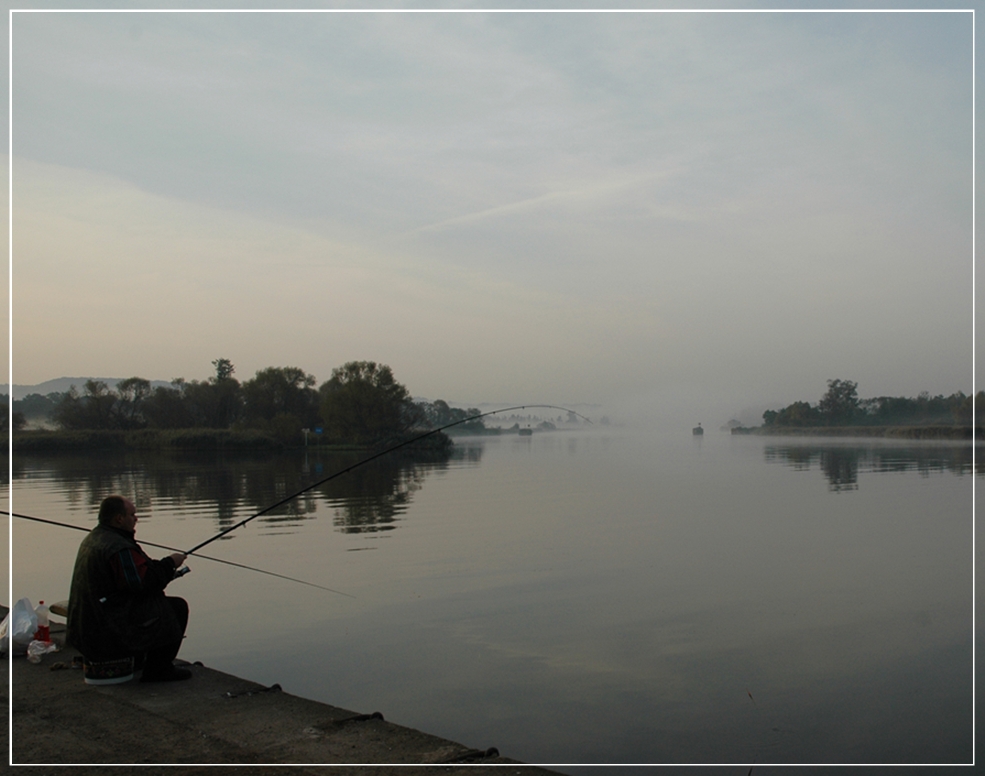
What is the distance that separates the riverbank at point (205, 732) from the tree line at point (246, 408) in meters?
67.5

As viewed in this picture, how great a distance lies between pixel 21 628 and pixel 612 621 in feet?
19.5

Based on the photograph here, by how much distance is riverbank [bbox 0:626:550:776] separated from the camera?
4.38m

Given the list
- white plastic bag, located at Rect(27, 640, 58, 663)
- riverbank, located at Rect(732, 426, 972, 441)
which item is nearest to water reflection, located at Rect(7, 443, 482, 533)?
white plastic bag, located at Rect(27, 640, 58, 663)

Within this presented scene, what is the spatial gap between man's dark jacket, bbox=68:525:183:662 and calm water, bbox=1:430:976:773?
6.04 feet

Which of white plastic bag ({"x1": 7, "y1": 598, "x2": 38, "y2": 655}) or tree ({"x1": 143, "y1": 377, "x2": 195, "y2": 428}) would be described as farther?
tree ({"x1": 143, "y1": 377, "x2": 195, "y2": 428})

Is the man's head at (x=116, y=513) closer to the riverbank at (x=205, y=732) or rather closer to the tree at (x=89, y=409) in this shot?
the riverbank at (x=205, y=732)

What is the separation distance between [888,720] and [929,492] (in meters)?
20.8

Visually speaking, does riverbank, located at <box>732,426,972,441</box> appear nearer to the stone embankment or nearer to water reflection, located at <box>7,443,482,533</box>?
the stone embankment

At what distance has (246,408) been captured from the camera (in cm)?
7738

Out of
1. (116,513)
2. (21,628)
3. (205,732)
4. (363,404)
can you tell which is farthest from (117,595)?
(363,404)

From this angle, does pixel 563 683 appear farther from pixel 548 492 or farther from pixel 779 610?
pixel 548 492

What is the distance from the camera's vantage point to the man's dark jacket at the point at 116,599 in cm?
523

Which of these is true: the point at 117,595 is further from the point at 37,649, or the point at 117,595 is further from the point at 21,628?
the point at 21,628

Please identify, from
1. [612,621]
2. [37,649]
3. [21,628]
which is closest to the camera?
[37,649]
